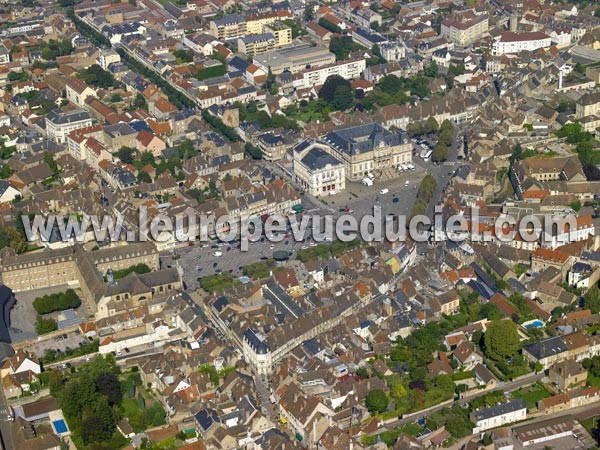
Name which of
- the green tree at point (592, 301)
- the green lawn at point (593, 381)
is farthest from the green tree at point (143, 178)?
the green lawn at point (593, 381)

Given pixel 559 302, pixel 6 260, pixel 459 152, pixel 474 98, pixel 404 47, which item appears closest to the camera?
pixel 559 302

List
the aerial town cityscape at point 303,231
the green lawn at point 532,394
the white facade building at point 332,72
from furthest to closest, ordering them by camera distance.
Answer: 1. the white facade building at point 332,72
2. the green lawn at point 532,394
3. the aerial town cityscape at point 303,231

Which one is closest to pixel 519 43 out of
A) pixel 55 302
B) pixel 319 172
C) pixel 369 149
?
pixel 369 149

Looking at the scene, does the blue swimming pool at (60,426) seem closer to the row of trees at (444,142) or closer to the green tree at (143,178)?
the green tree at (143,178)

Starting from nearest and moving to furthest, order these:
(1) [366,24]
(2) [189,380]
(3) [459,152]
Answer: (2) [189,380]
(3) [459,152]
(1) [366,24]

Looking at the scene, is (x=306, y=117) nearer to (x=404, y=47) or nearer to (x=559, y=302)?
(x=404, y=47)

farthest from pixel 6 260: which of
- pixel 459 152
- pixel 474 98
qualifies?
pixel 474 98

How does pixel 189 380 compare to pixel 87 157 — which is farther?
pixel 87 157
